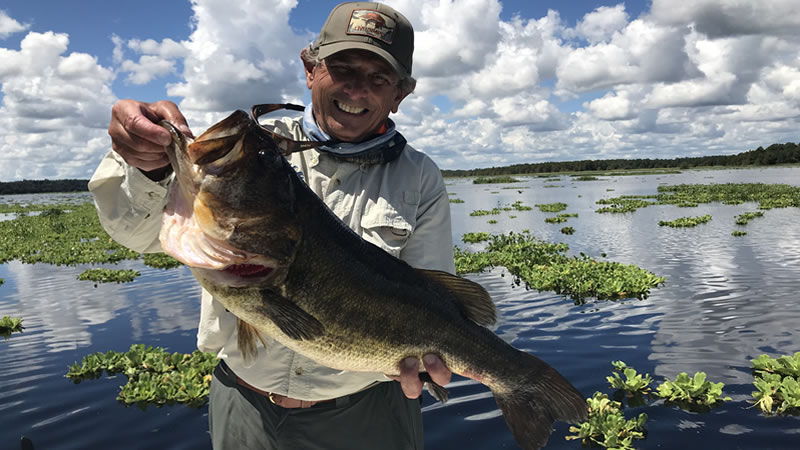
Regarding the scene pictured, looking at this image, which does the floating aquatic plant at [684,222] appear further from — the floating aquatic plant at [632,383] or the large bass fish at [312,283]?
the large bass fish at [312,283]

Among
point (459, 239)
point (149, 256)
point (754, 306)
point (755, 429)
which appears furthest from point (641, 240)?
point (149, 256)

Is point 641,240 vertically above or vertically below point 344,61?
below

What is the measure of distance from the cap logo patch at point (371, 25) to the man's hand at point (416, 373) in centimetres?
209

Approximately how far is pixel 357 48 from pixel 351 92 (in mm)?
292

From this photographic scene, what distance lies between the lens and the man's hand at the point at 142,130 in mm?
2180

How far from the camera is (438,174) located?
365cm

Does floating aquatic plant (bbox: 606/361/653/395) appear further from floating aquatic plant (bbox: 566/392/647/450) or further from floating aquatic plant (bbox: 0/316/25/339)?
floating aquatic plant (bbox: 0/316/25/339)

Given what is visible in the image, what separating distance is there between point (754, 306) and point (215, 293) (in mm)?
14369

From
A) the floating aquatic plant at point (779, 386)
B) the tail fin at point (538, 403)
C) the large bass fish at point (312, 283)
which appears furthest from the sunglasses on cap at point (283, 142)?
the floating aquatic plant at point (779, 386)

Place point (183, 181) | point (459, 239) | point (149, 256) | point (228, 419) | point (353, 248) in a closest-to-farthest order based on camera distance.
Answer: point (183, 181) → point (353, 248) → point (228, 419) → point (149, 256) → point (459, 239)

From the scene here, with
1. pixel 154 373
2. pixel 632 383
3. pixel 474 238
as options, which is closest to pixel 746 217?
pixel 474 238

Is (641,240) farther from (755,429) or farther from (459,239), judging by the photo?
(755,429)

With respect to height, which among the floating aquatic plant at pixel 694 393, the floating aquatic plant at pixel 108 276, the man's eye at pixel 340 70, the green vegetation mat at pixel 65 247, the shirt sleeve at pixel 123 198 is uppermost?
the man's eye at pixel 340 70

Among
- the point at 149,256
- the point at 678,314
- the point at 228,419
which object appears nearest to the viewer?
the point at 228,419
